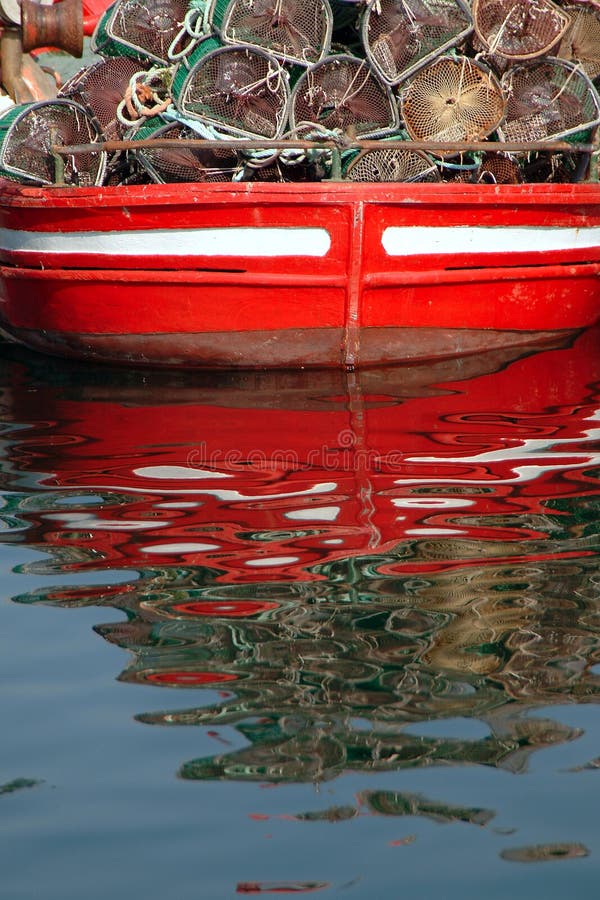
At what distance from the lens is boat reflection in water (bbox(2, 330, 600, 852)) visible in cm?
299

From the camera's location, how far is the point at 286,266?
7.32 meters

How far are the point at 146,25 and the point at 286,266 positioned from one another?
2636mm

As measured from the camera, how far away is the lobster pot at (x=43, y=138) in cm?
845

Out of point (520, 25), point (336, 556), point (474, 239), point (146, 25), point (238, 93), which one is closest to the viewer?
point (336, 556)

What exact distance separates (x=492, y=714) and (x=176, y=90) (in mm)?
6303

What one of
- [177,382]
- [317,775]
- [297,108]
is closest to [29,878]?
[317,775]

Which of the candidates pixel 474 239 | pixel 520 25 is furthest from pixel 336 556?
pixel 520 25

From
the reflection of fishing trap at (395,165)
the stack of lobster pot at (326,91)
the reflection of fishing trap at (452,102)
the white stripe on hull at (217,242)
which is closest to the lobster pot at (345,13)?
the stack of lobster pot at (326,91)

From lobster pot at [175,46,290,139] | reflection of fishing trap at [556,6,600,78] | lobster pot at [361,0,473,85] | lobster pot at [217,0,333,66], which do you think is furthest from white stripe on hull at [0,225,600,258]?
reflection of fishing trap at [556,6,600,78]

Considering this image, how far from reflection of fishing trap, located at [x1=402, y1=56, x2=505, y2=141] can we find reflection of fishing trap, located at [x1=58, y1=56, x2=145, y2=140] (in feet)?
7.05

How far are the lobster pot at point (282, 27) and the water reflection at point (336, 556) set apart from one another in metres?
2.47

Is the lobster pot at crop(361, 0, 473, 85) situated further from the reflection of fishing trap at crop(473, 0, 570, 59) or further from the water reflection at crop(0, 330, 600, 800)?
the water reflection at crop(0, 330, 600, 800)

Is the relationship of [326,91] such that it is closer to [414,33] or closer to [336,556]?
[414,33]

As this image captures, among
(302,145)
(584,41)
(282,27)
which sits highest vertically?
(282,27)
